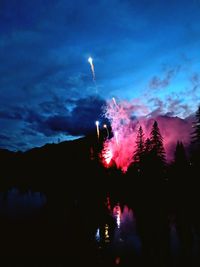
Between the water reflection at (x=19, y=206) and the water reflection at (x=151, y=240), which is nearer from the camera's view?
the water reflection at (x=151, y=240)

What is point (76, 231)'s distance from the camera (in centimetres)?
2198

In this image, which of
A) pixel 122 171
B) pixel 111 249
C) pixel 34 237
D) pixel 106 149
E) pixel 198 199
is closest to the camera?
pixel 111 249

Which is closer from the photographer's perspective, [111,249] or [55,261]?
[55,261]

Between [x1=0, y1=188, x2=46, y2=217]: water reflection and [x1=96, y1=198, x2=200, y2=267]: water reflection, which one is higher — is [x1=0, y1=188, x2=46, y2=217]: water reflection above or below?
above

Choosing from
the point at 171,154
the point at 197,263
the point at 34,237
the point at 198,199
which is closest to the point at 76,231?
the point at 34,237

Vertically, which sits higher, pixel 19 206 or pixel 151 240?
pixel 19 206

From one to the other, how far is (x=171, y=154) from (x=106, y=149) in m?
16.2

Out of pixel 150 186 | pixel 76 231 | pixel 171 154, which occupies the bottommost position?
pixel 76 231

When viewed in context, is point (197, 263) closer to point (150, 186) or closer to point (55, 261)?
point (55, 261)

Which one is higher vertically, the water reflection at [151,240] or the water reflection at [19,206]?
the water reflection at [19,206]

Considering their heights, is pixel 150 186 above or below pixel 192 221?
above

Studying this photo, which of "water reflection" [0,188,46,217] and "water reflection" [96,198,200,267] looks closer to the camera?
"water reflection" [96,198,200,267]

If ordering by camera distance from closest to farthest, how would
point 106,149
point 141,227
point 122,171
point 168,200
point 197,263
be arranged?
point 197,263 → point 141,227 → point 168,200 → point 122,171 → point 106,149

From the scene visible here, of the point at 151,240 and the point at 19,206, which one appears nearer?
the point at 151,240
